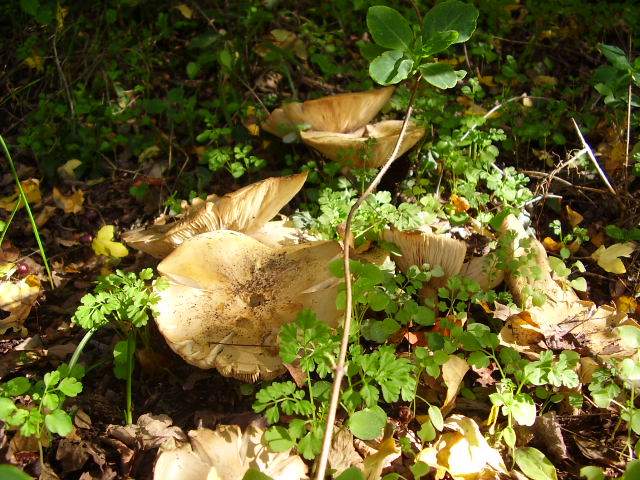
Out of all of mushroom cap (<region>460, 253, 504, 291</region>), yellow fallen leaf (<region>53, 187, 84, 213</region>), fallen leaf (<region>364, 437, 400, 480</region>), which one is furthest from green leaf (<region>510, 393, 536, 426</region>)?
yellow fallen leaf (<region>53, 187, 84, 213</region>)

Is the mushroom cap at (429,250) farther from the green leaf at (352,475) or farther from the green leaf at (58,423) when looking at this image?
the green leaf at (58,423)

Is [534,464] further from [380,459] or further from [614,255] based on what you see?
[614,255]

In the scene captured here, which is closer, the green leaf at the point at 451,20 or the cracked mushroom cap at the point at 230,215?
the green leaf at the point at 451,20

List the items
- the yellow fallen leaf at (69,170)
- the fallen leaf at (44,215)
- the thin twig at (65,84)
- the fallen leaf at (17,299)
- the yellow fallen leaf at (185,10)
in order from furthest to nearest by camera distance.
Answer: the yellow fallen leaf at (185,10), the thin twig at (65,84), the yellow fallen leaf at (69,170), the fallen leaf at (44,215), the fallen leaf at (17,299)

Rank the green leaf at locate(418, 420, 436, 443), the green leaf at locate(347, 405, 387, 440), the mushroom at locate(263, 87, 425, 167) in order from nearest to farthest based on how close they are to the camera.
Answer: the green leaf at locate(347, 405, 387, 440) → the green leaf at locate(418, 420, 436, 443) → the mushroom at locate(263, 87, 425, 167)

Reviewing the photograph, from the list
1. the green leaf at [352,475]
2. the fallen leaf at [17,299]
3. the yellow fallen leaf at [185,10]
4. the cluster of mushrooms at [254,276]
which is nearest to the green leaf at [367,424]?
the green leaf at [352,475]

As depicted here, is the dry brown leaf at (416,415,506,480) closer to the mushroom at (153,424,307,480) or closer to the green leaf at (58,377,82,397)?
the mushroom at (153,424,307,480)

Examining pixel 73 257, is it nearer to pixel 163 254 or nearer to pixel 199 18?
pixel 163 254
